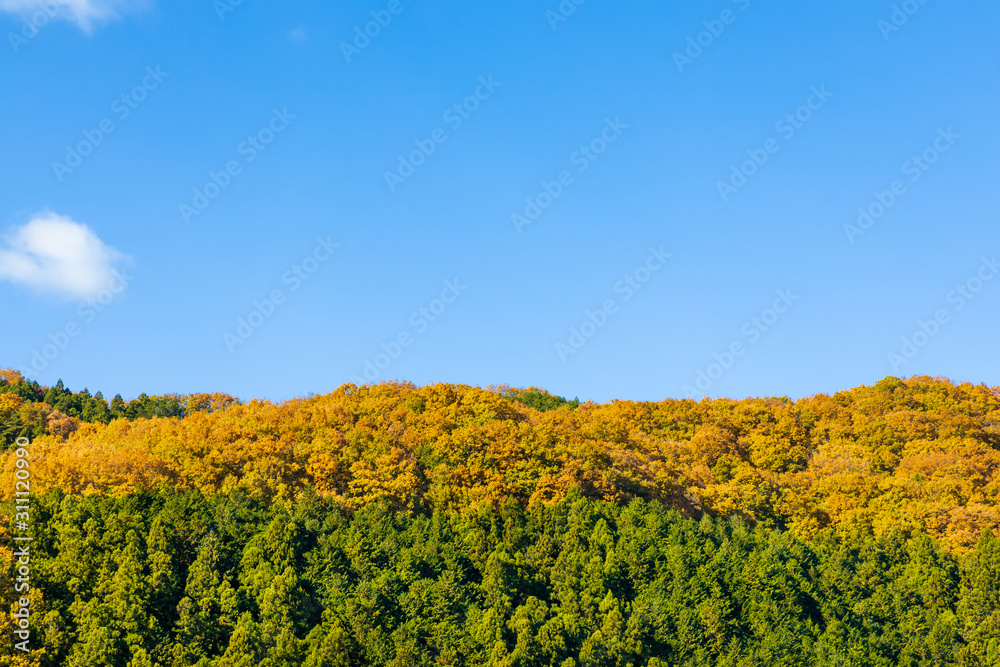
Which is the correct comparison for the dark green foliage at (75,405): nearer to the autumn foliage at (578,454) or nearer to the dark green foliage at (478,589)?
the autumn foliage at (578,454)

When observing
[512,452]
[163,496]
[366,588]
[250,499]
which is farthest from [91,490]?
[512,452]

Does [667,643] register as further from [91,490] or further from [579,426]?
[91,490]

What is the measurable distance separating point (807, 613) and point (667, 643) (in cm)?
1215

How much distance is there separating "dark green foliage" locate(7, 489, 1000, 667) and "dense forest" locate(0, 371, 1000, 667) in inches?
6.0

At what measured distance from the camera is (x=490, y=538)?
70.7 m

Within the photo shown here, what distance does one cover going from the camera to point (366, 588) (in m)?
62.1

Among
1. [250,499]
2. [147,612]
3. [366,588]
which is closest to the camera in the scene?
[147,612]

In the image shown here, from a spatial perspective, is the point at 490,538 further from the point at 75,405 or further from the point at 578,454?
the point at 75,405

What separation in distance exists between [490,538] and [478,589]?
19.9ft

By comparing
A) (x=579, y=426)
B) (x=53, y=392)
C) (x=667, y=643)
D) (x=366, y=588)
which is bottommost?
(x=667, y=643)

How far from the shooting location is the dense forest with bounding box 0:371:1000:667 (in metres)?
59.2

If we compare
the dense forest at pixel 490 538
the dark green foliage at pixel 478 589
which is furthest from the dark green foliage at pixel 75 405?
the dark green foliage at pixel 478 589

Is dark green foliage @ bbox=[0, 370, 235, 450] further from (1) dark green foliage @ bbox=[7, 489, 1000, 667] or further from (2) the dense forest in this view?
(1) dark green foliage @ bbox=[7, 489, 1000, 667]

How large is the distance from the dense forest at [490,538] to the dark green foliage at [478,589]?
0.50ft
